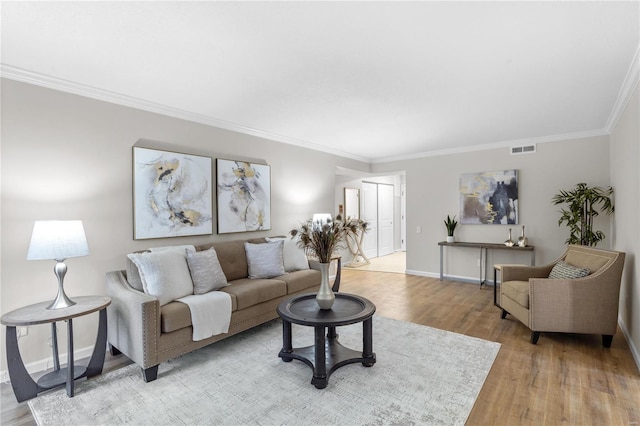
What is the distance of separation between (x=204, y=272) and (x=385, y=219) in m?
6.73

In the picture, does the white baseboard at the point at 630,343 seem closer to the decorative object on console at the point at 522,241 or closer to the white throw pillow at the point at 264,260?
the decorative object on console at the point at 522,241

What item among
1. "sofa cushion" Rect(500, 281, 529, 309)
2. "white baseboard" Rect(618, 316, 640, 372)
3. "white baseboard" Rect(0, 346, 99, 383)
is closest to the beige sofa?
"white baseboard" Rect(0, 346, 99, 383)

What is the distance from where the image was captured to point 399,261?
7930 millimetres

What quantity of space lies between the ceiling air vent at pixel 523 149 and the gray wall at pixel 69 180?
4909 millimetres

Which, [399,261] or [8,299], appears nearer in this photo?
[8,299]

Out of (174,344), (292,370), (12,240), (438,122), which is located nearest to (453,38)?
(438,122)

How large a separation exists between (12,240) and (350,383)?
9.55ft

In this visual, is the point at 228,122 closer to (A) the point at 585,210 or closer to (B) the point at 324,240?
(B) the point at 324,240

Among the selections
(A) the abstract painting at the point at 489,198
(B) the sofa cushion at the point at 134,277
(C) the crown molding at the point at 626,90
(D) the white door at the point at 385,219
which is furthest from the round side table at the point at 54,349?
(D) the white door at the point at 385,219

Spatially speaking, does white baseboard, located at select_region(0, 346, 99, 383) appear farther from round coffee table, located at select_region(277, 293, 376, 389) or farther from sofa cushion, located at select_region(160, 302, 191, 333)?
round coffee table, located at select_region(277, 293, 376, 389)

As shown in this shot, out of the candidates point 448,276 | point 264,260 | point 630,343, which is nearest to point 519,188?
point 448,276

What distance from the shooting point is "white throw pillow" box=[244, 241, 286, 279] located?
12.2 feet

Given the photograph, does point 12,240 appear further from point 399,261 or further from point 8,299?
point 399,261

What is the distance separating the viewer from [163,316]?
2.51m
